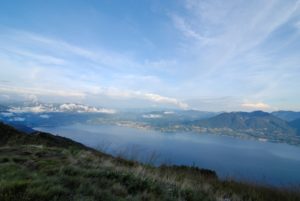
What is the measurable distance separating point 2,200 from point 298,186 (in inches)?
301

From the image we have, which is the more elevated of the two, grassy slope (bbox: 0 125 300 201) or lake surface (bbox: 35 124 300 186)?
grassy slope (bbox: 0 125 300 201)

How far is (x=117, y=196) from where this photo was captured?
415cm

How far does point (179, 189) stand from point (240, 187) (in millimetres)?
2683

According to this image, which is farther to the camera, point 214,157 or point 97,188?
point 214,157

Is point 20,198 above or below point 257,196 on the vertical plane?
above

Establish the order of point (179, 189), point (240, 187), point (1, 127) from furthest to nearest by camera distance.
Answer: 1. point (1, 127)
2. point (240, 187)
3. point (179, 189)

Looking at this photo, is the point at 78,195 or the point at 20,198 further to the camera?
the point at 78,195

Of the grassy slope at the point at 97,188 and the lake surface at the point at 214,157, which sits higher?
the grassy slope at the point at 97,188

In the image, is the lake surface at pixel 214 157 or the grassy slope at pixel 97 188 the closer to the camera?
the grassy slope at pixel 97 188

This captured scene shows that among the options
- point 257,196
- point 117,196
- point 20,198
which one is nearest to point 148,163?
point 257,196

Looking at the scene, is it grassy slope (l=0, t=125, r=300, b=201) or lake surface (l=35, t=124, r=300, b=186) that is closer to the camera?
grassy slope (l=0, t=125, r=300, b=201)

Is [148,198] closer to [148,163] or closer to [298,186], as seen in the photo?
[148,163]

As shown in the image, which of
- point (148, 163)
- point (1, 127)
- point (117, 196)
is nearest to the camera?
point (117, 196)

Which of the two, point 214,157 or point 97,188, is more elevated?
point 97,188
